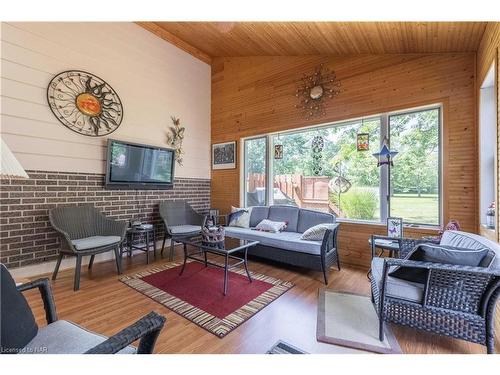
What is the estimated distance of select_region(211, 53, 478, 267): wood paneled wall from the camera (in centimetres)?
280

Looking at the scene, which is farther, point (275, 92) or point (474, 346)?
point (275, 92)

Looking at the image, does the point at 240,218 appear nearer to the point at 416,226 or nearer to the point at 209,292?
the point at 209,292

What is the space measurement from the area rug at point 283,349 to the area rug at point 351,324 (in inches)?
8.9

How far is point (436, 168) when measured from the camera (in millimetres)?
3066

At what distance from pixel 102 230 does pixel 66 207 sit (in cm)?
53

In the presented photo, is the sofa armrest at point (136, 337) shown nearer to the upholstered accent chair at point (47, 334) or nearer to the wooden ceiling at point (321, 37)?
the upholstered accent chair at point (47, 334)

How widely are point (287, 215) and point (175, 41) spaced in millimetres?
4022

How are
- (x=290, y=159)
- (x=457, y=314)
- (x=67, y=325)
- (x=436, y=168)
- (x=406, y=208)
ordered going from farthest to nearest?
(x=290, y=159) < (x=406, y=208) < (x=436, y=168) < (x=457, y=314) < (x=67, y=325)

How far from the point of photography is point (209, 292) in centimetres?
257

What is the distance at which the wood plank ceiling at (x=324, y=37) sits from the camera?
2.56 m

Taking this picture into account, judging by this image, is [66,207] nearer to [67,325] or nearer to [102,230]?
[102,230]
